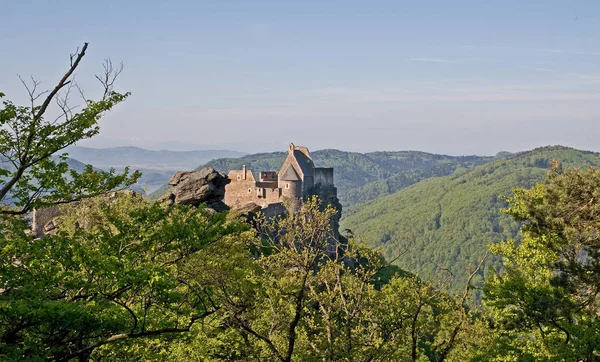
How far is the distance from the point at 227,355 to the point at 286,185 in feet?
127

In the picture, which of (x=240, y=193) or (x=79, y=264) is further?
(x=240, y=193)

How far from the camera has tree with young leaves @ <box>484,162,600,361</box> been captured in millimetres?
17984

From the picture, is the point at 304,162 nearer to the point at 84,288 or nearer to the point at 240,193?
the point at 240,193

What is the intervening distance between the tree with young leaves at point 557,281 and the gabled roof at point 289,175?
3613 centimetres

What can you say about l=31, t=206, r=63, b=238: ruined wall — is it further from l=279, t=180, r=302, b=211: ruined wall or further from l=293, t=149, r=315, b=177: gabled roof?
l=293, t=149, r=315, b=177: gabled roof

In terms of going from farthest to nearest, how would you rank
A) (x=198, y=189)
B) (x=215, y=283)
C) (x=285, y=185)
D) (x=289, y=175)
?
(x=289, y=175), (x=285, y=185), (x=198, y=189), (x=215, y=283)

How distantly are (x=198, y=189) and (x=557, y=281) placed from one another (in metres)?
23.1

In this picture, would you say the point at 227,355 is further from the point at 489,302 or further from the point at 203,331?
the point at 489,302

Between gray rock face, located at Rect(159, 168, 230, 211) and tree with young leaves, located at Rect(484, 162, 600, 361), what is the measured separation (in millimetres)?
20401

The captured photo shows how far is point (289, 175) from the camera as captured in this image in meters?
56.7

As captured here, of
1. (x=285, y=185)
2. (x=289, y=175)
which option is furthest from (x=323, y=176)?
(x=285, y=185)

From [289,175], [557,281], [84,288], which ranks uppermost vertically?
[289,175]

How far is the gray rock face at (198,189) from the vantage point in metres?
36.5

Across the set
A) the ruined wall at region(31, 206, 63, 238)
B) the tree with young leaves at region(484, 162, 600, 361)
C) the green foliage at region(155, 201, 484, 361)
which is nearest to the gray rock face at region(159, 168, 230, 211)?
the ruined wall at region(31, 206, 63, 238)
